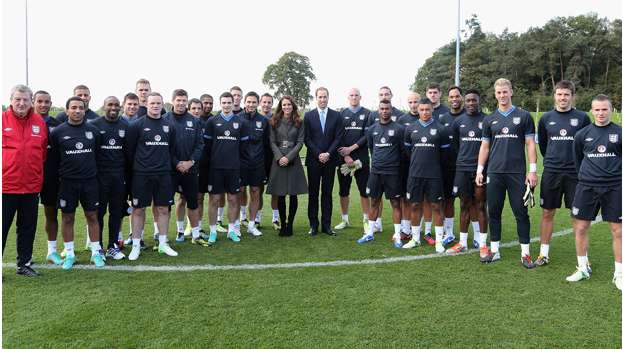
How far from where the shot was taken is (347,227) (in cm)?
798

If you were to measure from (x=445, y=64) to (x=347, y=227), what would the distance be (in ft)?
226

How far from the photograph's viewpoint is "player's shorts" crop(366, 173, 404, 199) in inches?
261

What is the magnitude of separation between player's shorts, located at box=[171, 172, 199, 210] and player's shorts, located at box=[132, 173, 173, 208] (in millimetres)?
527

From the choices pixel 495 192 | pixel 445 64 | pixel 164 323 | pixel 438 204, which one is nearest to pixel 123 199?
pixel 164 323

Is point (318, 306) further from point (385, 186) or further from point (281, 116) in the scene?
point (281, 116)

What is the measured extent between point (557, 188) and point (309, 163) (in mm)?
3448

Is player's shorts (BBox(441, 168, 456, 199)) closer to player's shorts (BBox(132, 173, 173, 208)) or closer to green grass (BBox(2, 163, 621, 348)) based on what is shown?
green grass (BBox(2, 163, 621, 348))

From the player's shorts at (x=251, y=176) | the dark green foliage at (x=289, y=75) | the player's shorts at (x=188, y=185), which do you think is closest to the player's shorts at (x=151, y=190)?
the player's shorts at (x=188, y=185)

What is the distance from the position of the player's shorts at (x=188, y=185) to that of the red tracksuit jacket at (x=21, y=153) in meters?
1.80

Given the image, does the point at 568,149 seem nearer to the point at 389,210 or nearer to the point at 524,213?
the point at 524,213

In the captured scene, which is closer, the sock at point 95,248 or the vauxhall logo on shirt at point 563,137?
the vauxhall logo on shirt at point 563,137

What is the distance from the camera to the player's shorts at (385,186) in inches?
261

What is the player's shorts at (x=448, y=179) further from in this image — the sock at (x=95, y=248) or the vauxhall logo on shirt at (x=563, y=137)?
the sock at (x=95, y=248)

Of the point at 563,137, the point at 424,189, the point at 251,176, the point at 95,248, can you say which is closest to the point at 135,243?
the point at 95,248
